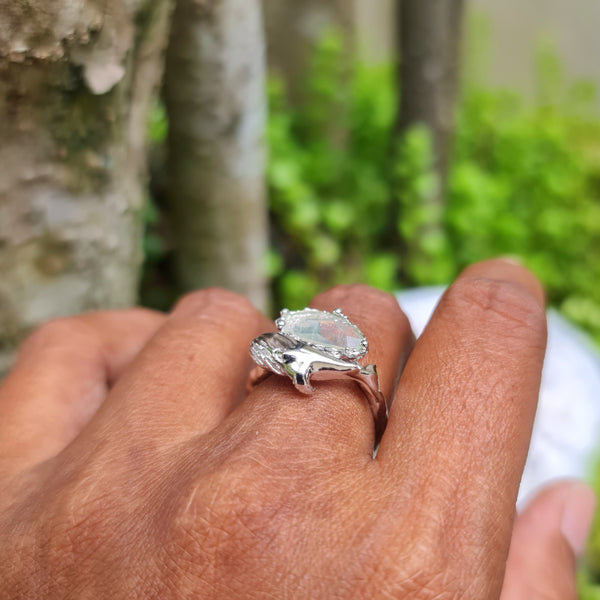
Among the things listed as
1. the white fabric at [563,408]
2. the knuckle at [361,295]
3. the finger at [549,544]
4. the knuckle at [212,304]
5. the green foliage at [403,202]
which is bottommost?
the white fabric at [563,408]

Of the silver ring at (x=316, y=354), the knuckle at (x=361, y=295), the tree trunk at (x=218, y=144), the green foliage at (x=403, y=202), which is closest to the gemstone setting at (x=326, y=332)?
the silver ring at (x=316, y=354)

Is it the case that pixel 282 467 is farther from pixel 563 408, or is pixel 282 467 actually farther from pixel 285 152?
A: pixel 285 152

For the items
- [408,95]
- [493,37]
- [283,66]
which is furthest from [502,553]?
[493,37]

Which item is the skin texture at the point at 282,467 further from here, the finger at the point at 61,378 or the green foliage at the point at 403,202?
the green foliage at the point at 403,202

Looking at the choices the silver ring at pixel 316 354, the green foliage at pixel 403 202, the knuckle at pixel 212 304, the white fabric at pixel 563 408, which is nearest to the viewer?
the silver ring at pixel 316 354

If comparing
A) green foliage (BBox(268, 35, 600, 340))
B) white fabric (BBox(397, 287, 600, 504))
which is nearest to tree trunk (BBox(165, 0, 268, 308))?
green foliage (BBox(268, 35, 600, 340))

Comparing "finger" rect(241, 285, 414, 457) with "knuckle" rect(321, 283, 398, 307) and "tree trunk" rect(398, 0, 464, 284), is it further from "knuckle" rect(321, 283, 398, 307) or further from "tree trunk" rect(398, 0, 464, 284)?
"tree trunk" rect(398, 0, 464, 284)
